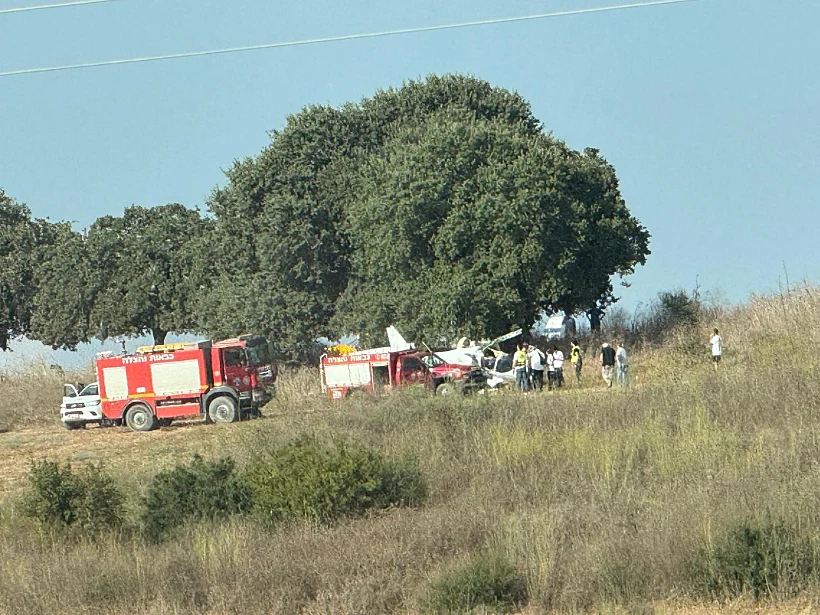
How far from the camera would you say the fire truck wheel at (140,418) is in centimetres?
3944

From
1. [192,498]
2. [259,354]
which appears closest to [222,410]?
[259,354]

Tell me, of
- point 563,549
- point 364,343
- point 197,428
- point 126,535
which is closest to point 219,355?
point 197,428

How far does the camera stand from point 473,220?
50281mm

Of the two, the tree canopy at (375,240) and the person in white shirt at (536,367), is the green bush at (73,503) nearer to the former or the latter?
the person in white shirt at (536,367)

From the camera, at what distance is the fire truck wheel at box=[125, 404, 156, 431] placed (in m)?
39.4

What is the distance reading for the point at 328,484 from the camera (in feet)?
47.5

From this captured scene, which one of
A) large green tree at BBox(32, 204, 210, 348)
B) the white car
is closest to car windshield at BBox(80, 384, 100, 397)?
the white car

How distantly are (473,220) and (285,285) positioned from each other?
12279 millimetres

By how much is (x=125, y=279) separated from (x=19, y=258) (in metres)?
11.0

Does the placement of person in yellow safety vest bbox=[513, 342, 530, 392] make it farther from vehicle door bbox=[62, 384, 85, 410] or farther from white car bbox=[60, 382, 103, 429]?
vehicle door bbox=[62, 384, 85, 410]

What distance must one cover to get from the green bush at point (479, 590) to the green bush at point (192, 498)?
4533mm

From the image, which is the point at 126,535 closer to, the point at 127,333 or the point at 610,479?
the point at 610,479

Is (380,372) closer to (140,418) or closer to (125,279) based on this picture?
(140,418)

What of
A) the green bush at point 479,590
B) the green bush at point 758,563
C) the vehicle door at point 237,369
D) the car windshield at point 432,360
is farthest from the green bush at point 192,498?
the car windshield at point 432,360
